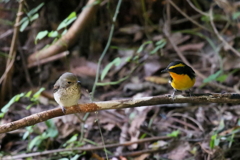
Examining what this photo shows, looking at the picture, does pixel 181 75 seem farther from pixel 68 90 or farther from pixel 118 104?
pixel 68 90

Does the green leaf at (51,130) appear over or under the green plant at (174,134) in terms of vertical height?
over

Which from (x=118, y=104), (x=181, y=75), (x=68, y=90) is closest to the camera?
(x=118, y=104)

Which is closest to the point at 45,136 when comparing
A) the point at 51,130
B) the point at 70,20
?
the point at 51,130

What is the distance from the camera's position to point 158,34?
7.25m

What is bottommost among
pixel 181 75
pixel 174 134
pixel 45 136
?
pixel 174 134

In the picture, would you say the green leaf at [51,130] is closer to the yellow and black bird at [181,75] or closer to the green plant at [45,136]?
the green plant at [45,136]

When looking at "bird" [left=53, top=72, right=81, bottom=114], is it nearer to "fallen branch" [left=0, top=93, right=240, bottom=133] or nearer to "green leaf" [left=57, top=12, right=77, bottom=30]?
"fallen branch" [left=0, top=93, right=240, bottom=133]

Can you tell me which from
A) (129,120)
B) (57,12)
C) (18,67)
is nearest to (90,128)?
(129,120)

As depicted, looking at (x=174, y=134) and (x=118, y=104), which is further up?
(x=118, y=104)

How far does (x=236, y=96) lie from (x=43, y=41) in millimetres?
4688

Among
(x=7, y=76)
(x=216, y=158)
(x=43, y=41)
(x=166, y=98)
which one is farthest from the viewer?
(x=43, y=41)

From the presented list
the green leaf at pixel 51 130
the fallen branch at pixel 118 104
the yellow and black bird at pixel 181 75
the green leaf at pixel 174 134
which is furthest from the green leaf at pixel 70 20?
the green leaf at pixel 174 134

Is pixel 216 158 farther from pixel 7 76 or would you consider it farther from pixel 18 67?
pixel 18 67

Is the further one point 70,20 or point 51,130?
point 51,130
